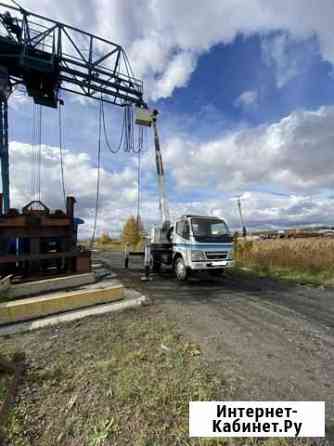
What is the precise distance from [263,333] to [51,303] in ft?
12.7

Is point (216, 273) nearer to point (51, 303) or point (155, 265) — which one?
point (155, 265)

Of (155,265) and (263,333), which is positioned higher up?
(155,265)

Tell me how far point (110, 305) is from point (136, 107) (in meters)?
10.3

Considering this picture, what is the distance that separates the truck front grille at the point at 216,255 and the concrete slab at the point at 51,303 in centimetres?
340

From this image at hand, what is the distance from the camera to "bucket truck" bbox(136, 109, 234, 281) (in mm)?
7719

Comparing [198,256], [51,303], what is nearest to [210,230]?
[198,256]

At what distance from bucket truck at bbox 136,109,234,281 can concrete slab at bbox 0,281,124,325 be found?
3.19 metres

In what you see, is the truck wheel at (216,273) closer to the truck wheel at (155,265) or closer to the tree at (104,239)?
the truck wheel at (155,265)

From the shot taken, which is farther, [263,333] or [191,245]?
[191,245]

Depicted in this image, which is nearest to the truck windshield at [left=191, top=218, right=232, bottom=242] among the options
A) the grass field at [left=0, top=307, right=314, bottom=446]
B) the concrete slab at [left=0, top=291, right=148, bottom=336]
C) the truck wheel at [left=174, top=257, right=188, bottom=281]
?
the truck wheel at [left=174, top=257, right=188, bottom=281]

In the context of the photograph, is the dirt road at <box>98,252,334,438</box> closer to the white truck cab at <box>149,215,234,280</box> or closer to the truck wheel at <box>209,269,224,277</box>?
the white truck cab at <box>149,215,234,280</box>

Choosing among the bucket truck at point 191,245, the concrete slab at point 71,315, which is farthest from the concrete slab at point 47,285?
the bucket truck at point 191,245

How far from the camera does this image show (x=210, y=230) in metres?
8.27

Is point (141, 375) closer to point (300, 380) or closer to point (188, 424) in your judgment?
point (188, 424)
